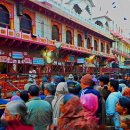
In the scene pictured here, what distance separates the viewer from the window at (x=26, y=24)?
785 inches

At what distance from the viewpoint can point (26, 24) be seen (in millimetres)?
20469

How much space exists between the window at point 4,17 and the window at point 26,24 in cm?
140

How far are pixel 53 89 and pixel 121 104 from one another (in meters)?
1.94

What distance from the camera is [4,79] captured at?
36.3 feet

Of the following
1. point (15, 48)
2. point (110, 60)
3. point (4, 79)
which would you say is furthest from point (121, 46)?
point (4, 79)

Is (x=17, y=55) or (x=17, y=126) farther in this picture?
(x=17, y=55)

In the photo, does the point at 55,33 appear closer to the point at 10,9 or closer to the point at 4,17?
the point at 10,9

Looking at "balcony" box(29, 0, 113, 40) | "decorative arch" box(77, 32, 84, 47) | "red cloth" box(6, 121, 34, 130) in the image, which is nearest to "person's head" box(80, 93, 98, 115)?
"red cloth" box(6, 121, 34, 130)

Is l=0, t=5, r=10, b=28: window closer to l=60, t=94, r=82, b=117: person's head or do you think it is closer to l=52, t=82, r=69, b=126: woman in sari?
l=52, t=82, r=69, b=126: woman in sari

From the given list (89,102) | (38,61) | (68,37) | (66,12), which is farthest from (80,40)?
(89,102)

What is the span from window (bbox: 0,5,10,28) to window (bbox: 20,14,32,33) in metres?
1.40

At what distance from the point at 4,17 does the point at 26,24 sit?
2.42 meters

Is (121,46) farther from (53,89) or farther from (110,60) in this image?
(53,89)

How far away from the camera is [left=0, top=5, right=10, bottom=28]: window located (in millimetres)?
17984
